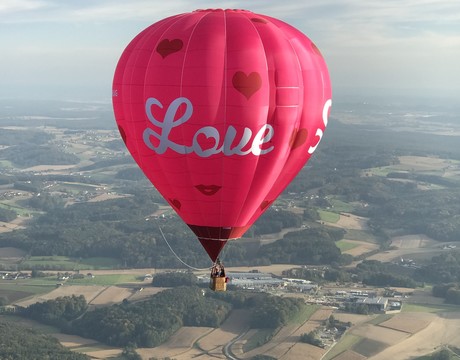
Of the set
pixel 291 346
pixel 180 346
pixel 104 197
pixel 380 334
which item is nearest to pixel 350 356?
pixel 291 346

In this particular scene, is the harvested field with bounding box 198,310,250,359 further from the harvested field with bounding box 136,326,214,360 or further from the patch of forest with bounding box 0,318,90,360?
the patch of forest with bounding box 0,318,90,360

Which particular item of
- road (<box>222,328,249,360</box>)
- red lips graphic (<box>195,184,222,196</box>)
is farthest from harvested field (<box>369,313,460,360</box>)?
red lips graphic (<box>195,184,222,196</box>)

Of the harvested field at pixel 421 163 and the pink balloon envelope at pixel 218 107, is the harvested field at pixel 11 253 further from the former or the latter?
the harvested field at pixel 421 163

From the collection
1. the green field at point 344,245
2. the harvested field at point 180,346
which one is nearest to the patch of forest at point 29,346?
the harvested field at point 180,346

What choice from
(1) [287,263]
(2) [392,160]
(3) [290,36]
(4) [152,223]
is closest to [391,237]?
(1) [287,263]

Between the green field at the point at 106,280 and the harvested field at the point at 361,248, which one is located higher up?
the harvested field at the point at 361,248

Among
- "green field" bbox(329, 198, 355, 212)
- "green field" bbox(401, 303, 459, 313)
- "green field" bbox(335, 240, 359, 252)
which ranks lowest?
"green field" bbox(401, 303, 459, 313)

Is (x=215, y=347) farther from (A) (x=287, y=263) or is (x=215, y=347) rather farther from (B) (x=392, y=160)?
(B) (x=392, y=160)
